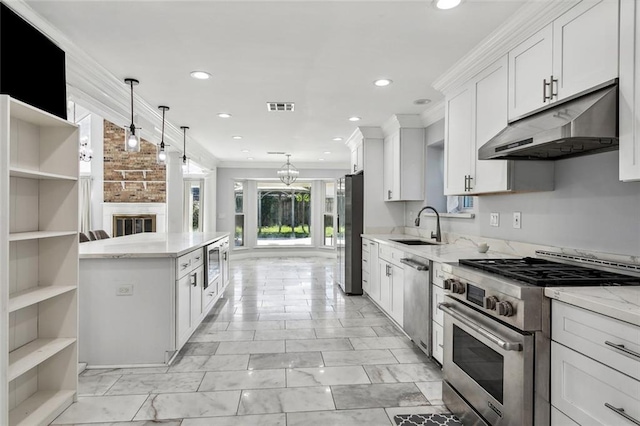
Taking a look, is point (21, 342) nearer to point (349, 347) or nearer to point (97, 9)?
point (97, 9)

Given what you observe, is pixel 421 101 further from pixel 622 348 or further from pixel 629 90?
pixel 622 348

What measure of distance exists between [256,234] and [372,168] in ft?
18.0

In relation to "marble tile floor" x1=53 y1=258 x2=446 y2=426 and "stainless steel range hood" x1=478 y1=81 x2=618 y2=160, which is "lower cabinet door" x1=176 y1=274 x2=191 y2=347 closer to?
"marble tile floor" x1=53 y1=258 x2=446 y2=426

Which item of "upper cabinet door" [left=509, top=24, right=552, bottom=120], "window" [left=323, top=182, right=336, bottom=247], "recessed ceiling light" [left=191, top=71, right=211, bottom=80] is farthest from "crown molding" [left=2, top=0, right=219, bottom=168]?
"window" [left=323, top=182, right=336, bottom=247]

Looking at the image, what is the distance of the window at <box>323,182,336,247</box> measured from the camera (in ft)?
34.0

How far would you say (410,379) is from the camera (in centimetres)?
277

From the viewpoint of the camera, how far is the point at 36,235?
2.08 meters

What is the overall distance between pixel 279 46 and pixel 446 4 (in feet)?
3.90

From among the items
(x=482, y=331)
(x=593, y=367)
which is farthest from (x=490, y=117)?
(x=593, y=367)

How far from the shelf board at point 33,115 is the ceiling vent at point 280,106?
2204 mm

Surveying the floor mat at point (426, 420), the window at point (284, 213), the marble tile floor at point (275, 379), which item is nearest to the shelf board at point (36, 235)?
the marble tile floor at point (275, 379)

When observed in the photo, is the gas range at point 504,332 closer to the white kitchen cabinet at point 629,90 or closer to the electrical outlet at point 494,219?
the white kitchen cabinet at point 629,90

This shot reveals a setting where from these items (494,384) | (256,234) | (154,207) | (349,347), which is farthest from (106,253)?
(256,234)

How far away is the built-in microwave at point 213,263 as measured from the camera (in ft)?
13.5
